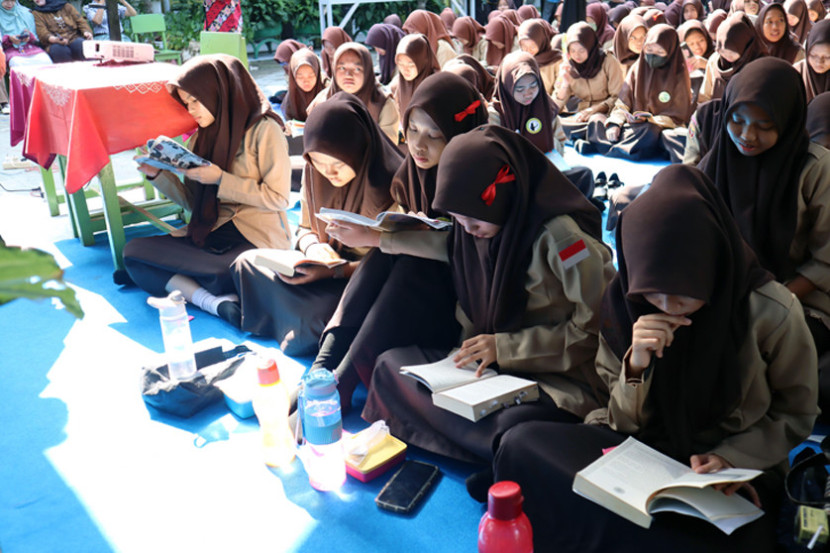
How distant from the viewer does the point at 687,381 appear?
5.17 ft

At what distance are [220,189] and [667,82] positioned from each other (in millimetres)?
3943

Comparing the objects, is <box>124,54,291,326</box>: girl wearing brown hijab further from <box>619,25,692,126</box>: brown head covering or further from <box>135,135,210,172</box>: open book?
<box>619,25,692,126</box>: brown head covering

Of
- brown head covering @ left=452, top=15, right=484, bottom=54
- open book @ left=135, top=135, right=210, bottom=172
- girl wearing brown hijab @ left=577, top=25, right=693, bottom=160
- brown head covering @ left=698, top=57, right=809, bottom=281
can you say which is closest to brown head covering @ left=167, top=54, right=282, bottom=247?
open book @ left=135, top=135, right=210, bottom=172

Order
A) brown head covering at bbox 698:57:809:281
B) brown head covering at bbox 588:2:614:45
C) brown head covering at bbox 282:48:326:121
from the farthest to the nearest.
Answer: brown head covering at bbox 588:2:614:45, brown head covering at bbox 282:48:326:121, brown head covering at bbox 698:57:809:281

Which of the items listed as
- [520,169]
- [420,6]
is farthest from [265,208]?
[420,6]

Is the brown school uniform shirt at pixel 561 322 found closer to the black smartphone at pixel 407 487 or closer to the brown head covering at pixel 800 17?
the black smartphone at pixel 407 487

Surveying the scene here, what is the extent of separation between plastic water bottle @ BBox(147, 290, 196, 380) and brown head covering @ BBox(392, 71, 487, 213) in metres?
0.88

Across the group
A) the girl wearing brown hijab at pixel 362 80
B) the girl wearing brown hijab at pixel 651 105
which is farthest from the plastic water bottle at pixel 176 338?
the girl wearing brown hijab at pixel 651 105

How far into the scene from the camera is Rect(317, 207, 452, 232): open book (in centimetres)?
214

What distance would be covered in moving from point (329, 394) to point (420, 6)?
545 inches

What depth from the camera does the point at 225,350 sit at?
106 inches

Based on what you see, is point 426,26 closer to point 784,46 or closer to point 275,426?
point 784,46

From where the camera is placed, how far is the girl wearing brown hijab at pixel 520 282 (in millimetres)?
1856

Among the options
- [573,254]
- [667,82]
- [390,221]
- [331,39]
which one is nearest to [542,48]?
[667,82]
